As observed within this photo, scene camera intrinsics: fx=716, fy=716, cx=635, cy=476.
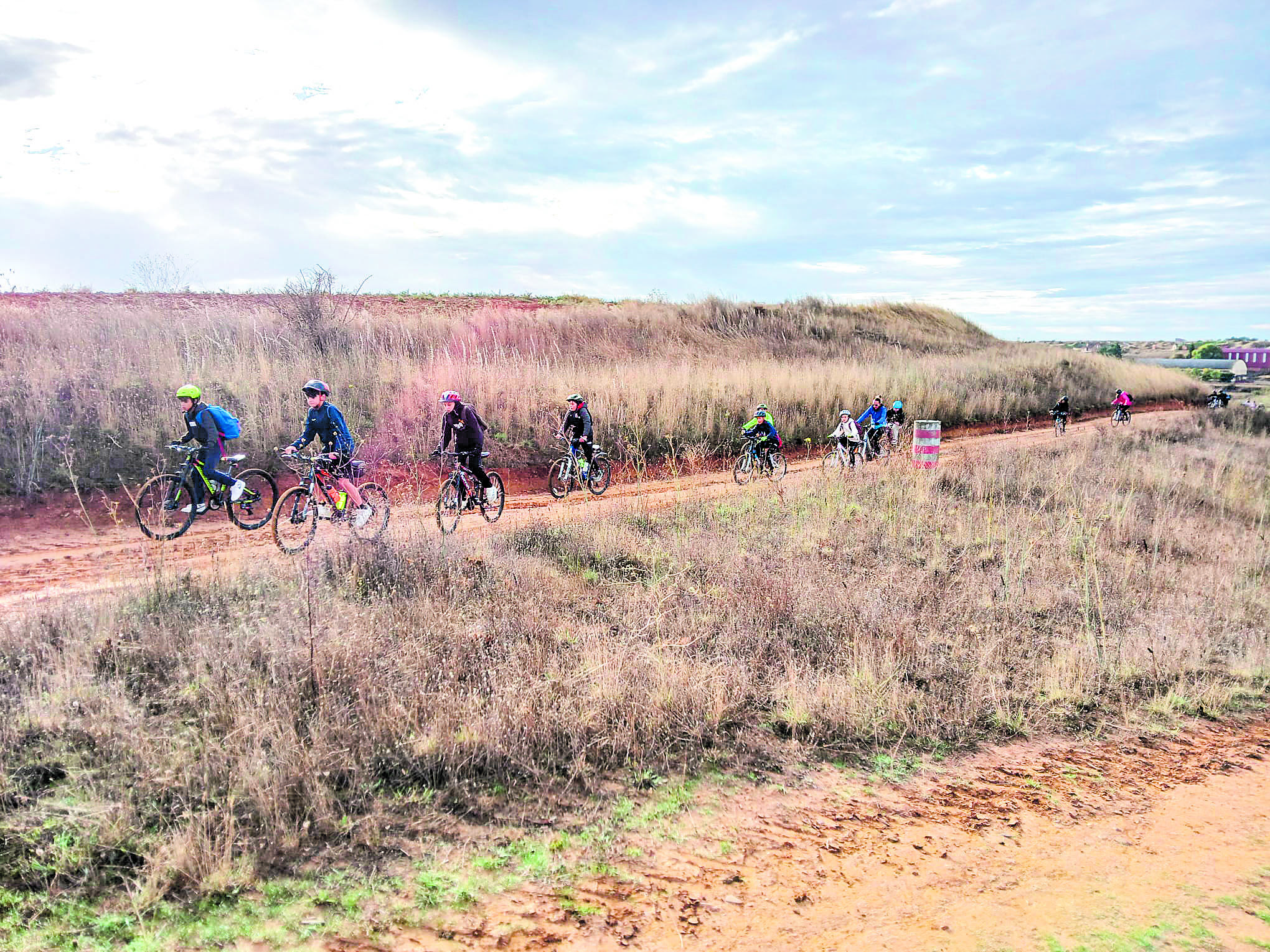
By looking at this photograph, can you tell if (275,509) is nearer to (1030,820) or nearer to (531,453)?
(531,453)

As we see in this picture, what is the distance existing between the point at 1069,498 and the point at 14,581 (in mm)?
14977

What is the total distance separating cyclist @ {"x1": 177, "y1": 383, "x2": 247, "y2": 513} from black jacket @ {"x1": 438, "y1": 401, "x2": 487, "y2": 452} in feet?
8.80

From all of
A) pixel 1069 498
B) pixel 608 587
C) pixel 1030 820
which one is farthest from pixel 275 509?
pixel 1069 498

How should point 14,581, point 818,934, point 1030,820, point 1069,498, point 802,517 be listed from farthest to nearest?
point 1069,498, point 802,517, point 14,581, point 1030,820, point 818,934

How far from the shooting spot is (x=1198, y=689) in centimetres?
679

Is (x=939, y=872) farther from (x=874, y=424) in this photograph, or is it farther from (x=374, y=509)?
(x=874, y=424)

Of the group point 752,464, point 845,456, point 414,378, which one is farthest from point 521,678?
point 414,378

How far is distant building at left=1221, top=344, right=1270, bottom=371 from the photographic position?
111m

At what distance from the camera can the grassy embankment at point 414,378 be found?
37.8 feet

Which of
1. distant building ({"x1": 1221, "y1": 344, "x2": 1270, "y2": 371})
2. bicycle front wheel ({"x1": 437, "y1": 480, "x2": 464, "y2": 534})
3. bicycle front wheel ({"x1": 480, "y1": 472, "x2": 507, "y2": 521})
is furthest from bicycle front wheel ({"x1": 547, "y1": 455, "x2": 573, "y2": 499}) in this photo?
distant building ({"x1": 1221, "y1": 344, "x2": 1270, "y2": 371})

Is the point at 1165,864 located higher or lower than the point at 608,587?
lower

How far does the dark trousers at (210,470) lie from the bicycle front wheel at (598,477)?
5.52 m

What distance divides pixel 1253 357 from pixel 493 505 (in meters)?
148

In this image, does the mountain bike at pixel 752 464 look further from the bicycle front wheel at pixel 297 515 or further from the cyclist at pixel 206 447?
the cyclist at pixel 206 447
